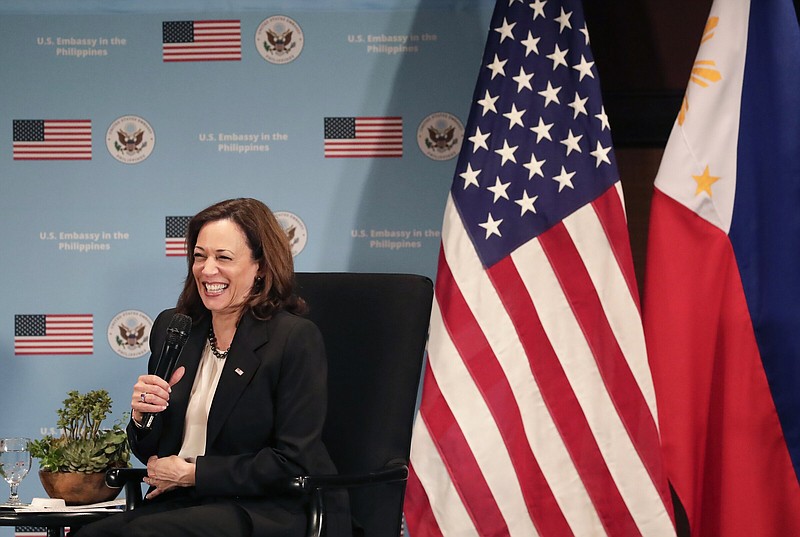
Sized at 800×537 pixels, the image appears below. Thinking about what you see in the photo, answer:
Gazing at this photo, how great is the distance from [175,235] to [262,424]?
1.39 m

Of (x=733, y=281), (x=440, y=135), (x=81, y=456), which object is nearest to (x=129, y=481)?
(x=81, y=456)

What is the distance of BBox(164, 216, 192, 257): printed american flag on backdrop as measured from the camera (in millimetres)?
3592

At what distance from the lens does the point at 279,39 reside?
359 centimetres

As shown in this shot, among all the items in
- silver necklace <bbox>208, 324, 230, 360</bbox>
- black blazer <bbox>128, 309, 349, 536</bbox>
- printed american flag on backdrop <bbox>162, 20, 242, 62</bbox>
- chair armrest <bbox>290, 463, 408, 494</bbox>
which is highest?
printed american flag on backdrop <bbox>162, 20, 242, 62</bbox>

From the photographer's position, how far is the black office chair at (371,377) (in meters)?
2.57

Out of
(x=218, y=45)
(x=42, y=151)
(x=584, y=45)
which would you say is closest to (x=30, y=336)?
(x=42, y=151)

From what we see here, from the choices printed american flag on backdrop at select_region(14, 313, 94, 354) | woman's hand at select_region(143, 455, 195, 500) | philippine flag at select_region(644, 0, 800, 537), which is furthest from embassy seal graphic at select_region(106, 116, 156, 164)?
philippine flag at select_region(644, 0, 800, 537)

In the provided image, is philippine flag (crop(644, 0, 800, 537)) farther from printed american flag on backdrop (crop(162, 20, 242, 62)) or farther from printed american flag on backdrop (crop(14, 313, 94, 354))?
printed american flag on backdrop (crop(14, 313, 94, 354))

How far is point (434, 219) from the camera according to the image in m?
3.60

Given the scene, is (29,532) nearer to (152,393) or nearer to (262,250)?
(152,393)

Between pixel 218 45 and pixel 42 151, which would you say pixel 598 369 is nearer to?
pixel 218 45

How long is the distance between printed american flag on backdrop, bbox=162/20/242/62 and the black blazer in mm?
1447

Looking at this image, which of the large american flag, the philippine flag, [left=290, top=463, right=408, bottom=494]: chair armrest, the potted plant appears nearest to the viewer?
[left=290, top=463, right=408, bottom=494]: chair armrest

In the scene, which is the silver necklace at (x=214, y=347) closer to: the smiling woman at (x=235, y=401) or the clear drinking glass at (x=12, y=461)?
the smiling woman at (x=235, y=401)
